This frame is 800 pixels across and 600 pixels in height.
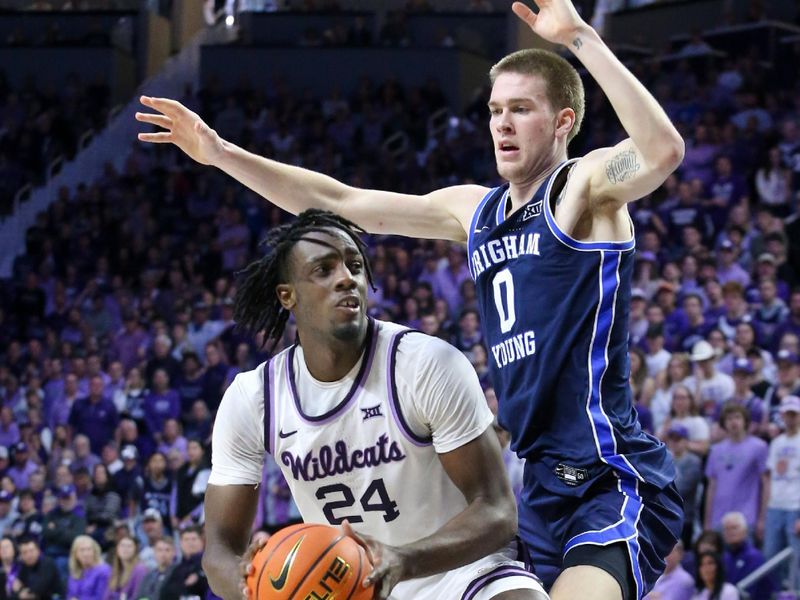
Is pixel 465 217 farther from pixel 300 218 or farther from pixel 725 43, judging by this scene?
pixel 725 43

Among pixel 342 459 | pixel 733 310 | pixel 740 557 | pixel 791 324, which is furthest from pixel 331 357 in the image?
pixel 733 310

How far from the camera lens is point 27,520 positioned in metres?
11.7

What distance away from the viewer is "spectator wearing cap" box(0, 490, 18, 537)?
39.0 ft

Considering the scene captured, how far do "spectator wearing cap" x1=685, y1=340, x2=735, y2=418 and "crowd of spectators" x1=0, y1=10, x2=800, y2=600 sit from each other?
0.05ft

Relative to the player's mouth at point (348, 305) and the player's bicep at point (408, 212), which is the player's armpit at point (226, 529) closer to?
the player's mouth at point (348, 305)

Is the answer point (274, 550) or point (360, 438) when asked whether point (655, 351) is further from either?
point (274, 550)

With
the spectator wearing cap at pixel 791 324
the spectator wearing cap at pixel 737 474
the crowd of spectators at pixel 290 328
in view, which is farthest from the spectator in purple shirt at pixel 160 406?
the spectator wearing cap at pixel 791 324

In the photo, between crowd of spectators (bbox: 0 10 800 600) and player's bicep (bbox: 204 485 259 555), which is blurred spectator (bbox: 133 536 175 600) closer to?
crowd of spectators (bbox: 0 10 800 600)

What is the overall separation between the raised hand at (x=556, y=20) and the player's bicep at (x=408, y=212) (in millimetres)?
765

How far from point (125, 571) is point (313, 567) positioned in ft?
24.9

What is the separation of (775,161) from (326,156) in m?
6.35

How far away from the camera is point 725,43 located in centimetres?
1622

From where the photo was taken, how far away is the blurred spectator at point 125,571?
1030 cm

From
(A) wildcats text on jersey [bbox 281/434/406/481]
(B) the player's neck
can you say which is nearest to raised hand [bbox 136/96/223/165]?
(B) the player's neck
